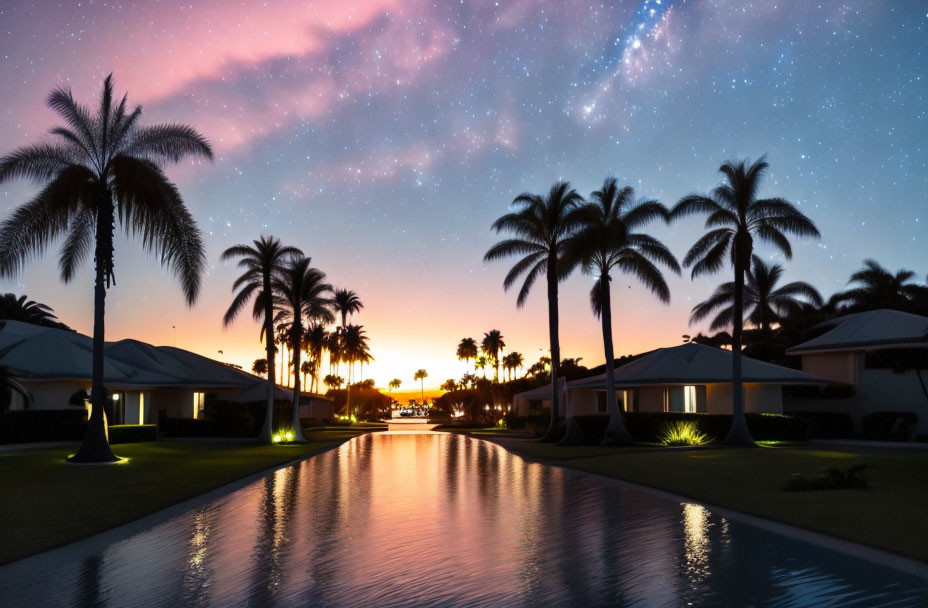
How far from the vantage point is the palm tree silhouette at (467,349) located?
144m

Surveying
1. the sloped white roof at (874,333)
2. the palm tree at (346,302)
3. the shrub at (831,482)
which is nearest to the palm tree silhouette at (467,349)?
the palm tree at (346,302)

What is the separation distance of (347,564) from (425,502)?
6.76m

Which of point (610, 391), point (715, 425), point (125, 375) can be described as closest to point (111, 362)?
point (125, 375)

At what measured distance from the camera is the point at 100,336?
2633 centimetres

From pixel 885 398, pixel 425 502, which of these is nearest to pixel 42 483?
pixel 425 502

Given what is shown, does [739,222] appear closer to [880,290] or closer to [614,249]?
[614,249]

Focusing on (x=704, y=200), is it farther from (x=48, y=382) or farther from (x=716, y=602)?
(x=48, y=382)

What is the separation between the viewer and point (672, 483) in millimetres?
19031

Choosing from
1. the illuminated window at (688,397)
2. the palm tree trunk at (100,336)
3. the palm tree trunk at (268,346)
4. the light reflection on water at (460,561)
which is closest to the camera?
the light reflection on water at (460,561)

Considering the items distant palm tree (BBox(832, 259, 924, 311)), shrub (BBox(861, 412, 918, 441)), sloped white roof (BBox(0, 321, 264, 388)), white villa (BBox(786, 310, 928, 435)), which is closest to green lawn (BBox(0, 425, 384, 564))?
sloped white roof (BBox(0, 321, 264, 388))

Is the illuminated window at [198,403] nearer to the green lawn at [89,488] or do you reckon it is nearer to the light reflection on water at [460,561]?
the green lawn at [89,488]

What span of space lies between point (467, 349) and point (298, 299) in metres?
97.8

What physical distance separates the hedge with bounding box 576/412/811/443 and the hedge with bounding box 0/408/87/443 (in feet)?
83.3

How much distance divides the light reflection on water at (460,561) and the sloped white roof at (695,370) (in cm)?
2720
